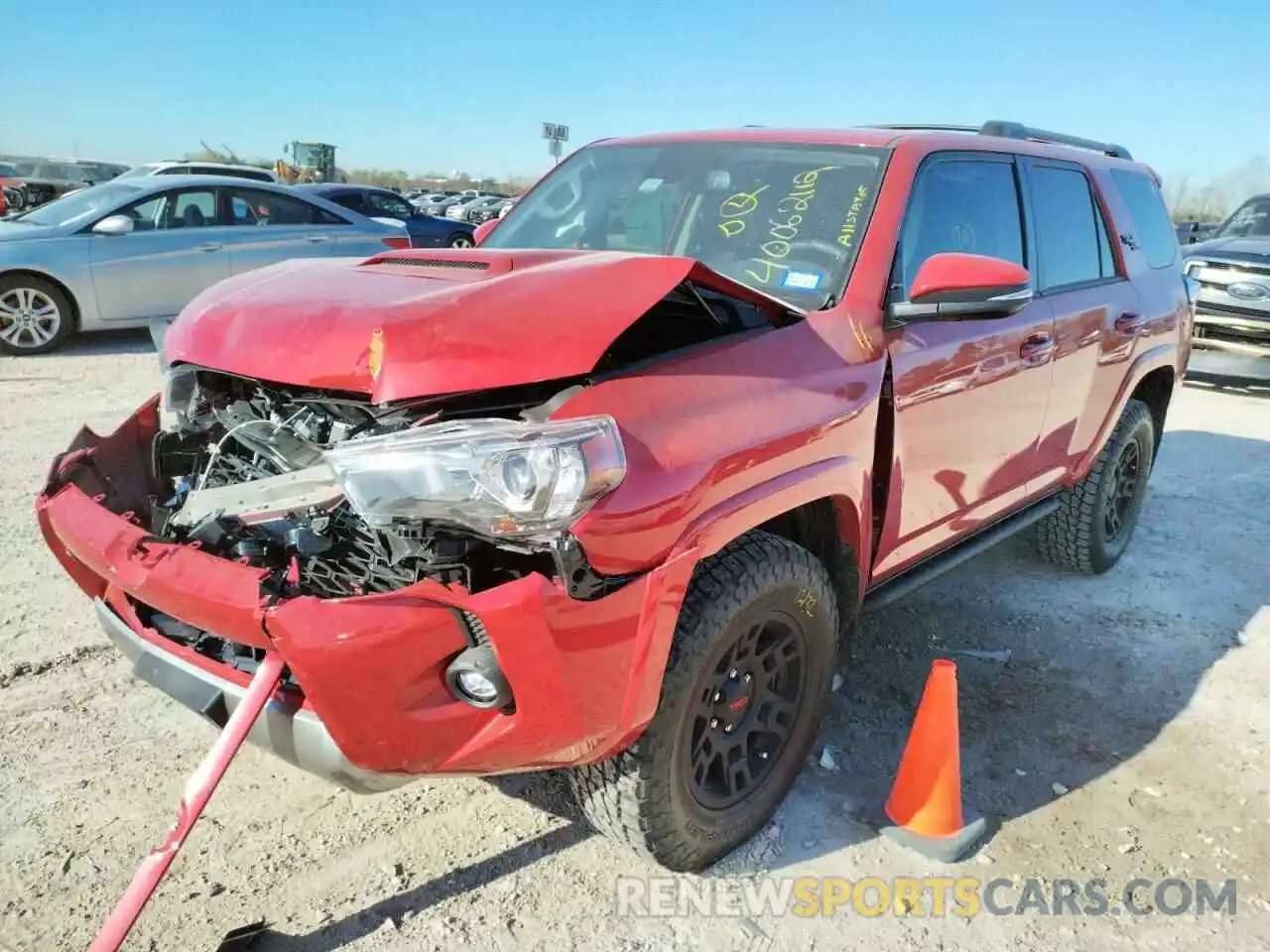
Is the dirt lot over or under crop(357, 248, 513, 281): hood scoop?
under

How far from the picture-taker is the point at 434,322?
6.56ft

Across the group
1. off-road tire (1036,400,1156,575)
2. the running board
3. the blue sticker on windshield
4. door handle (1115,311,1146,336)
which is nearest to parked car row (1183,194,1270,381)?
off-road tire (1036,400,1156,575)

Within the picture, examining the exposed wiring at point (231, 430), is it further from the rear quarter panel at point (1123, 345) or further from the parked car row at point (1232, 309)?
the parked car row at point (1232, 309)

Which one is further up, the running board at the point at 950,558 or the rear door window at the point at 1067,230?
the rear door window at the point at 1067,230

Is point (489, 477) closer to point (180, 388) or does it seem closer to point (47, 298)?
point (180, 388)

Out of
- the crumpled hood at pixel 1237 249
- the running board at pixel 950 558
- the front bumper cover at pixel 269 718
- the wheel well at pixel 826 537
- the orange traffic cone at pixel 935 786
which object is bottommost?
the orange traffic cone at pixel 935 786

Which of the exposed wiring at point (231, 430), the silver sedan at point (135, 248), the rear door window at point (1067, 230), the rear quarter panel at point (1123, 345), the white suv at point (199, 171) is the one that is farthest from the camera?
the white suv at point (199, 171)

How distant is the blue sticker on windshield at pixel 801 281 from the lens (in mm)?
2781

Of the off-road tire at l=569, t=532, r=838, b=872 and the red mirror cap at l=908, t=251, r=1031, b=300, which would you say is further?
the red mirror cap at l=908, t=251, r=1031, b=300

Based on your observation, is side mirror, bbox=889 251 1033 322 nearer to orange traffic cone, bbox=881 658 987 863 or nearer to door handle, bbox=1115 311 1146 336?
orange traffic cone, bbox=881 658 987 863

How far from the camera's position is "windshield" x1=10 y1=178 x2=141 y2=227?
333 inches

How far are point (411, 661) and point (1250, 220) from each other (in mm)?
12174

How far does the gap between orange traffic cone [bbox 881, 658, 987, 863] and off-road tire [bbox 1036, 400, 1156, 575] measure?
2.06 metres

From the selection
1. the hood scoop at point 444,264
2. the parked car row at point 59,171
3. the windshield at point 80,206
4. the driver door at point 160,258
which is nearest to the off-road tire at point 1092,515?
the hood scoop at point 444,264
